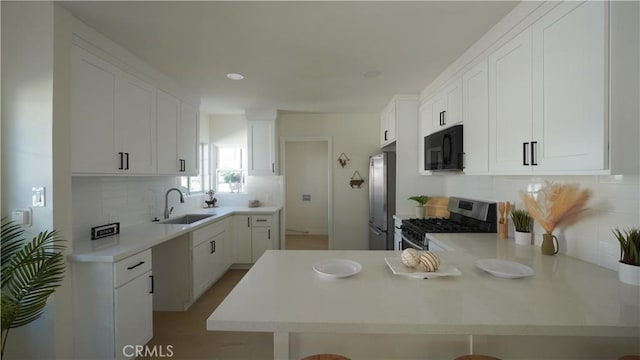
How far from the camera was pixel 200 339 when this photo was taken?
228cm

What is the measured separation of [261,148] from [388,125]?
6.55ft

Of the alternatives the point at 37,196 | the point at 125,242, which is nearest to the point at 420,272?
the point at 125,242

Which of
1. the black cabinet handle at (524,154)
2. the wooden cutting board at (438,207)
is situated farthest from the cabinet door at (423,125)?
the black cabinet handle at (524,154)

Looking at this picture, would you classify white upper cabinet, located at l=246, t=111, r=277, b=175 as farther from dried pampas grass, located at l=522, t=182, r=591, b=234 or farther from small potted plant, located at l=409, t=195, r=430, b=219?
dried pampas grass, located at l=522, t=182, r=591, b=234

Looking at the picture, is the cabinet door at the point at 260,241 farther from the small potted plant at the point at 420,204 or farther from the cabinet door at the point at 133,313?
the small potted plant at the point at 420,204

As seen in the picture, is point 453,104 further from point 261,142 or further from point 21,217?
point 21,217

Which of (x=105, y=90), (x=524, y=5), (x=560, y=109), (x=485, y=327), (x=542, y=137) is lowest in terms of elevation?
(x=485, y=327)

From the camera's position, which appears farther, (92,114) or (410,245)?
(410,245)

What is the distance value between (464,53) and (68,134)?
9.71 feet

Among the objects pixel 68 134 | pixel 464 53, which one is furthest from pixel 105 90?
pixel 464 53

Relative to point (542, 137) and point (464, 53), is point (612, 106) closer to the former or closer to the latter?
point (542, 137)

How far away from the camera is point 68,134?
67.4 inches

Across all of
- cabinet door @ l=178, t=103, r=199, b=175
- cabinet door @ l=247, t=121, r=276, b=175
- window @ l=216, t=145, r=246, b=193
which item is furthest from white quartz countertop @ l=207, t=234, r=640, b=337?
window @ l=216, t=145, r=246, b=193

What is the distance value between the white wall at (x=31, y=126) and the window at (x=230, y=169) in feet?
10.1
